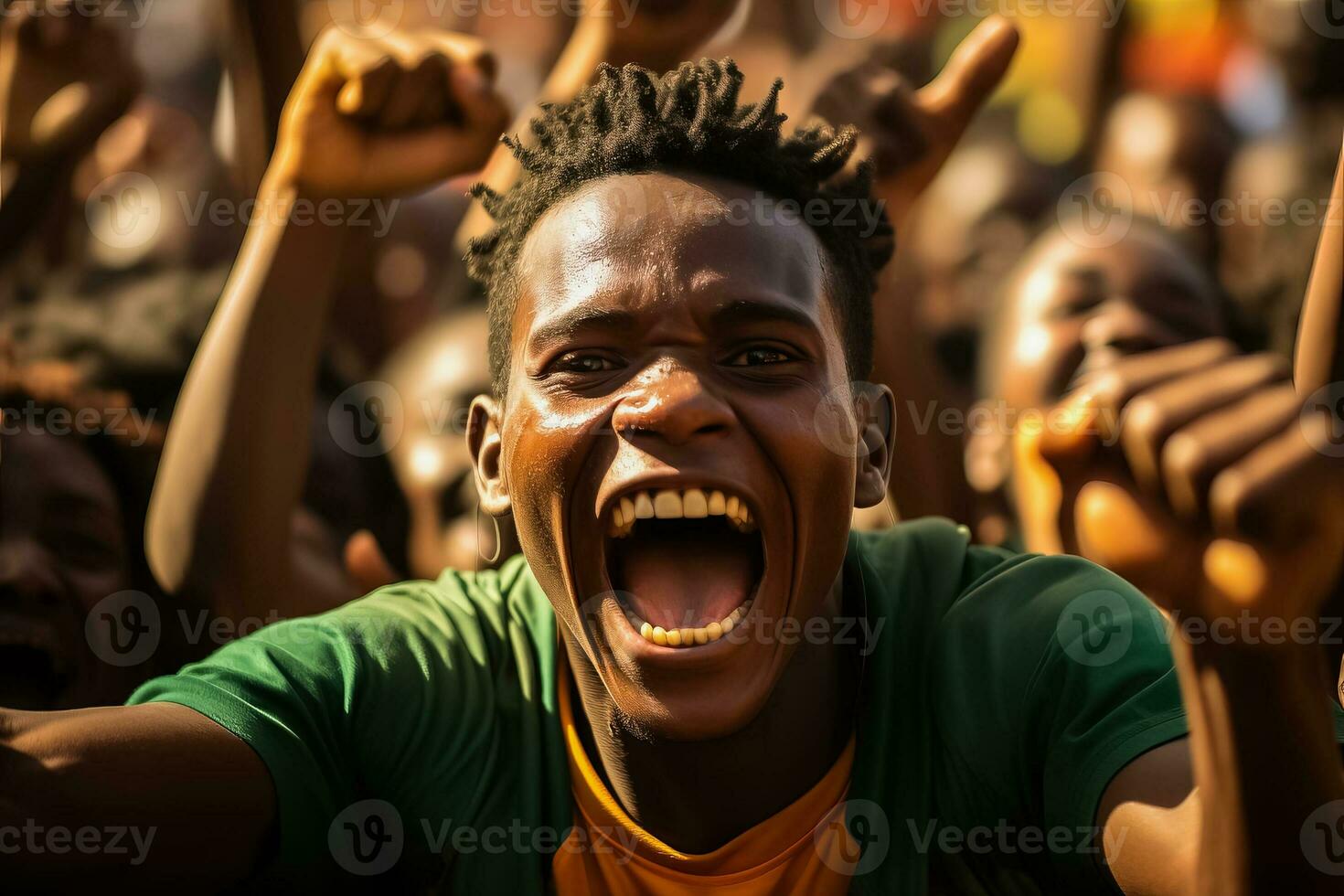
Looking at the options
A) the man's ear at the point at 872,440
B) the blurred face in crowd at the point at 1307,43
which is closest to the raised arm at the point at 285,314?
the man's ear at the point at 872,440

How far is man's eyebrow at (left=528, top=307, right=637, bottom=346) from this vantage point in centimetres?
201

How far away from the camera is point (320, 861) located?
2.07 m

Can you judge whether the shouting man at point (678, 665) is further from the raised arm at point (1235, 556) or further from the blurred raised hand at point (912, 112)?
the blurred raised hand at point (912, 112)

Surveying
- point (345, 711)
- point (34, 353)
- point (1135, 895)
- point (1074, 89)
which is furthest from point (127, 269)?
point (1074, 89)

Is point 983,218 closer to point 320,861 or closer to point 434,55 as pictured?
point 434,55

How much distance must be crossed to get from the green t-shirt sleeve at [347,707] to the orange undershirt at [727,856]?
0.18m

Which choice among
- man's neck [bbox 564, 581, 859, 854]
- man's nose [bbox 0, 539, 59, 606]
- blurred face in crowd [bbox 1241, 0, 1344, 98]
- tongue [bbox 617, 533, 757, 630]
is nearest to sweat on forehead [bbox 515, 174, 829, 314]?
tongue [bbox 617, 533, 757, 630]

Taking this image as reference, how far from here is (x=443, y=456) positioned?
3775mm

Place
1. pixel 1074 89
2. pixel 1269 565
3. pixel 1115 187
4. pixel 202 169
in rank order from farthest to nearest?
1. pixel 1074 89
2. pixel 1115 187
3. pixel 202 169
4. pixel 1269 565

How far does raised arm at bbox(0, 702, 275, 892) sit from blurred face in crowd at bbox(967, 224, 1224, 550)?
84.4 inches

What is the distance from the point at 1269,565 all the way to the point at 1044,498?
1915mm

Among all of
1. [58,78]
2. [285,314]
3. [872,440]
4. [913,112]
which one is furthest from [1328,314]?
[58,78]

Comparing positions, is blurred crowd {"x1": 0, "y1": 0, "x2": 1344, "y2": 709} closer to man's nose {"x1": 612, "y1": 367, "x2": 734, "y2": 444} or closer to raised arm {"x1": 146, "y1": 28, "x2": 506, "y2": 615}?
raised arm {"x1": 146, "y1": 28, "x2": 506, "y2": 615}

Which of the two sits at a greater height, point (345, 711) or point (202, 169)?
point (202, 169)
